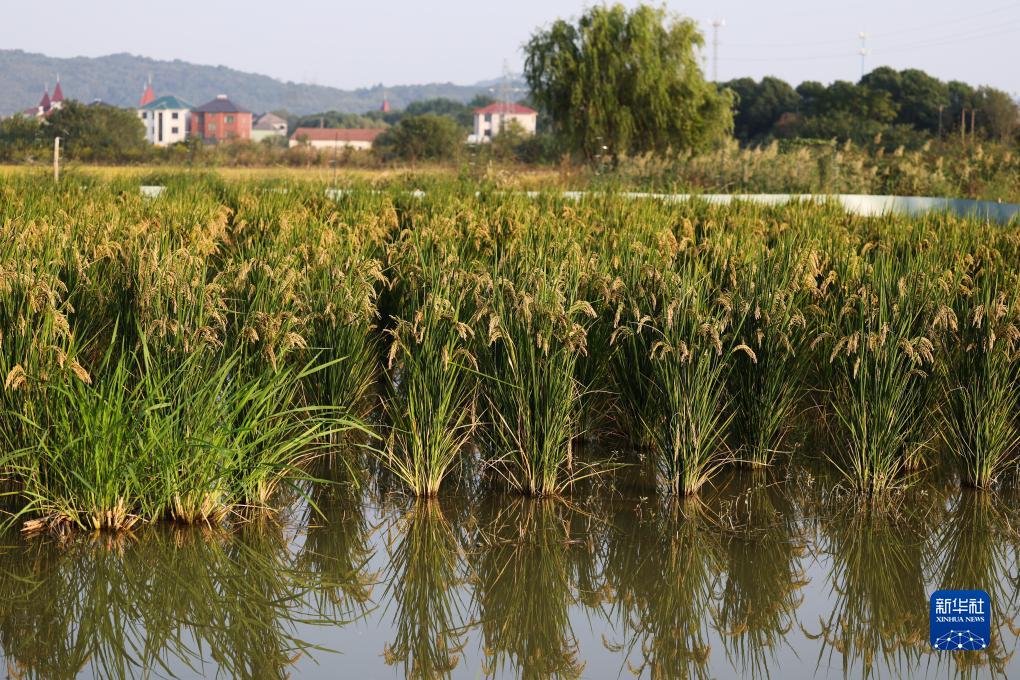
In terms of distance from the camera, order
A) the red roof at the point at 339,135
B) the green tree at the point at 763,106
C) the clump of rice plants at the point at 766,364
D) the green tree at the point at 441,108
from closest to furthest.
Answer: the clump of rice plants at the point at 766,364 < the green tree at the point at 763,106 < the red roof at the point at 339,135 < the green tree at the point at 441,108

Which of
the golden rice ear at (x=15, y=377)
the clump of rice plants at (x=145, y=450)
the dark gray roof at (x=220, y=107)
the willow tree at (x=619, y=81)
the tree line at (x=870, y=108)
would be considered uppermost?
the dark gray roof at (x=220, y=107)

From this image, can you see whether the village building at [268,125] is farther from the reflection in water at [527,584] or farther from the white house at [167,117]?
the reflection in water at [527,584]

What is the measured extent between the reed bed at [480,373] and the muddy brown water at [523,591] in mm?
267

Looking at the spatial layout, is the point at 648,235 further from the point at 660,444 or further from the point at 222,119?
the point at 222,119

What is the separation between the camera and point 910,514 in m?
5.56

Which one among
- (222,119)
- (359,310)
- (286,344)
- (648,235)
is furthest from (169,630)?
(222,119)

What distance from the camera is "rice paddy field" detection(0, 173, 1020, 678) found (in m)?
4.26

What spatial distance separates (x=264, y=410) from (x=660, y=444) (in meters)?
2.03

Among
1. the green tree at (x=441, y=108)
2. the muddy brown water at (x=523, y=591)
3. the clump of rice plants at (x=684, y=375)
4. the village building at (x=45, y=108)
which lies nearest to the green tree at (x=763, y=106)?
the village building at (x=45, y=108)

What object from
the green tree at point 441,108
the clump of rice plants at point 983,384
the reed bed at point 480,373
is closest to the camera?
the reed bed at point 480,373

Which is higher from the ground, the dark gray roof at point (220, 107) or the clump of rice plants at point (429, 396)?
the dark gray roof at point (220, 107)

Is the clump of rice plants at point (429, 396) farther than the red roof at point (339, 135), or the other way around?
the red roof at point (339, 135)

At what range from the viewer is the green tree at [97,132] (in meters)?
47.3

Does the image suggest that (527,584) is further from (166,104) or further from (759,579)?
(166,104)
